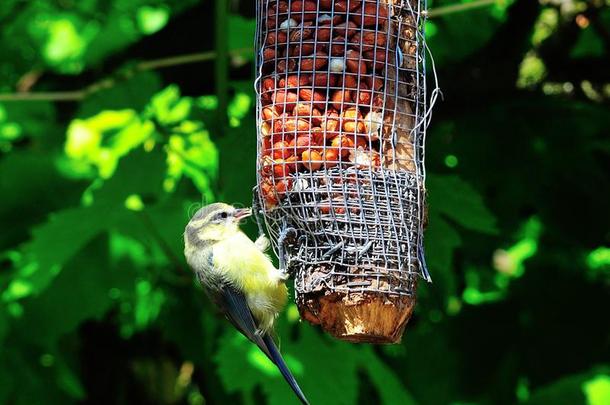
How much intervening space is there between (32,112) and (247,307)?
237 centimetres

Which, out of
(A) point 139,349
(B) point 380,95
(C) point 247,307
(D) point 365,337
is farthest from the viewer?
(A) point 139,349

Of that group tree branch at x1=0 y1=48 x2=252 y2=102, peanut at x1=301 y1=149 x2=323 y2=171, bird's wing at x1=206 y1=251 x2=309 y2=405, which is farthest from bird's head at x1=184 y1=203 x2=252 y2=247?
tree branch at x1=0 y1=48 x2=252 y2=102

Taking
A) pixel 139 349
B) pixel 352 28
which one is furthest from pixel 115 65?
pixel 352 28

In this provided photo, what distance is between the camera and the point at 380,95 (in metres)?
4.03

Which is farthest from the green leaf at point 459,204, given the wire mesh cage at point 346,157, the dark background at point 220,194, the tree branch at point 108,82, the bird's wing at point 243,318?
the tree branch at point 108,82

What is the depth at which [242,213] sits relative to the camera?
464cm

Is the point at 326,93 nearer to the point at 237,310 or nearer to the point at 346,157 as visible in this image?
the point at 346,157

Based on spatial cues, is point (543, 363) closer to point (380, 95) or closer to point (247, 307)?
point (247, 307)

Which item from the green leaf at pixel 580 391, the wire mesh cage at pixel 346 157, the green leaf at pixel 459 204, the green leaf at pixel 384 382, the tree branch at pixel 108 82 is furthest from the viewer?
the tree branch at pixel 108 82

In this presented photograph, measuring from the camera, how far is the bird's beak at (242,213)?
460 centimetres

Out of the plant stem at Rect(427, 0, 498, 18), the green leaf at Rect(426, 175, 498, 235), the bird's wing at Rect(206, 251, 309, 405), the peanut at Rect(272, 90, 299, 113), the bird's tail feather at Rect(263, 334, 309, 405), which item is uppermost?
the peanut at Rect(272, 90, 299, 113)

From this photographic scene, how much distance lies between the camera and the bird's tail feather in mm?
4461

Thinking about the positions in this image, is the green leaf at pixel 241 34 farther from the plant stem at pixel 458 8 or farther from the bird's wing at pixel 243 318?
the bird's wing at pixel 243 318

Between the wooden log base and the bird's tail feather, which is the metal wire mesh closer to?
the wooden log base
